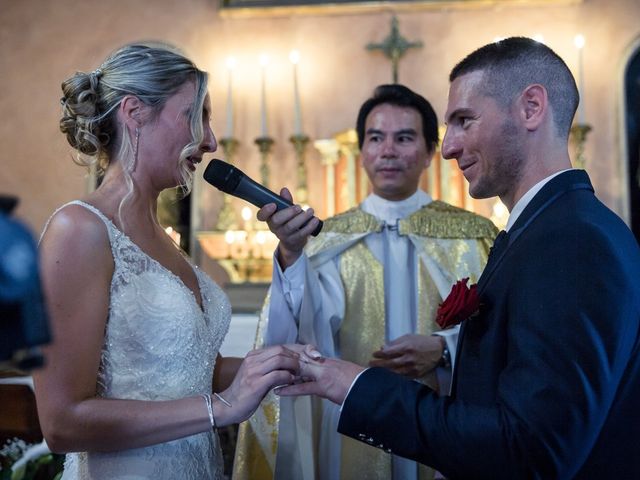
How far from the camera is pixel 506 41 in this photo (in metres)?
1.82

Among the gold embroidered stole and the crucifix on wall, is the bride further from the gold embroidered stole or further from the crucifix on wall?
the crucifix on wall

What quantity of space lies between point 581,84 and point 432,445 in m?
4.33

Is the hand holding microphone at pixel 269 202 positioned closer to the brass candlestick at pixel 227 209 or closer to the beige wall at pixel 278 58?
the brass candlestick at pixel 227 209

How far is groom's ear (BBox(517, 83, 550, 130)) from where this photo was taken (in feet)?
5.58

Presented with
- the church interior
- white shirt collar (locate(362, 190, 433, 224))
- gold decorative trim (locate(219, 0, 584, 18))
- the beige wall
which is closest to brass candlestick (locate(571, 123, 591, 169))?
the church interior

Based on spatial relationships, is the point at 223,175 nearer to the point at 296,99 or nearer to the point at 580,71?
the point at 296,99

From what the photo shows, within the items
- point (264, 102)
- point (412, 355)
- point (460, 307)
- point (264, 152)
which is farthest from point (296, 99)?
point (460, 307)

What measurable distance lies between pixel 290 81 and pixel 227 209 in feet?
3.82

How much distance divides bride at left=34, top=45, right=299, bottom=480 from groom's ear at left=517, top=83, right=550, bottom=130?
30.9 inches

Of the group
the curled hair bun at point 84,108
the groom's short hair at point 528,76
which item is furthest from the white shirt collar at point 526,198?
the curled hair bun at point 84,108

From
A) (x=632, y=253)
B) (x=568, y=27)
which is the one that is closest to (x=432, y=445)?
(x=632, y=253)

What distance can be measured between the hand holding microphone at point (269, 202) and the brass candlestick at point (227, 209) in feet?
10.1

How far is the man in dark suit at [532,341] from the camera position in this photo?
1329 millimetres

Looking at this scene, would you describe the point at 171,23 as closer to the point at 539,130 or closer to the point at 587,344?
the point at 539,130
